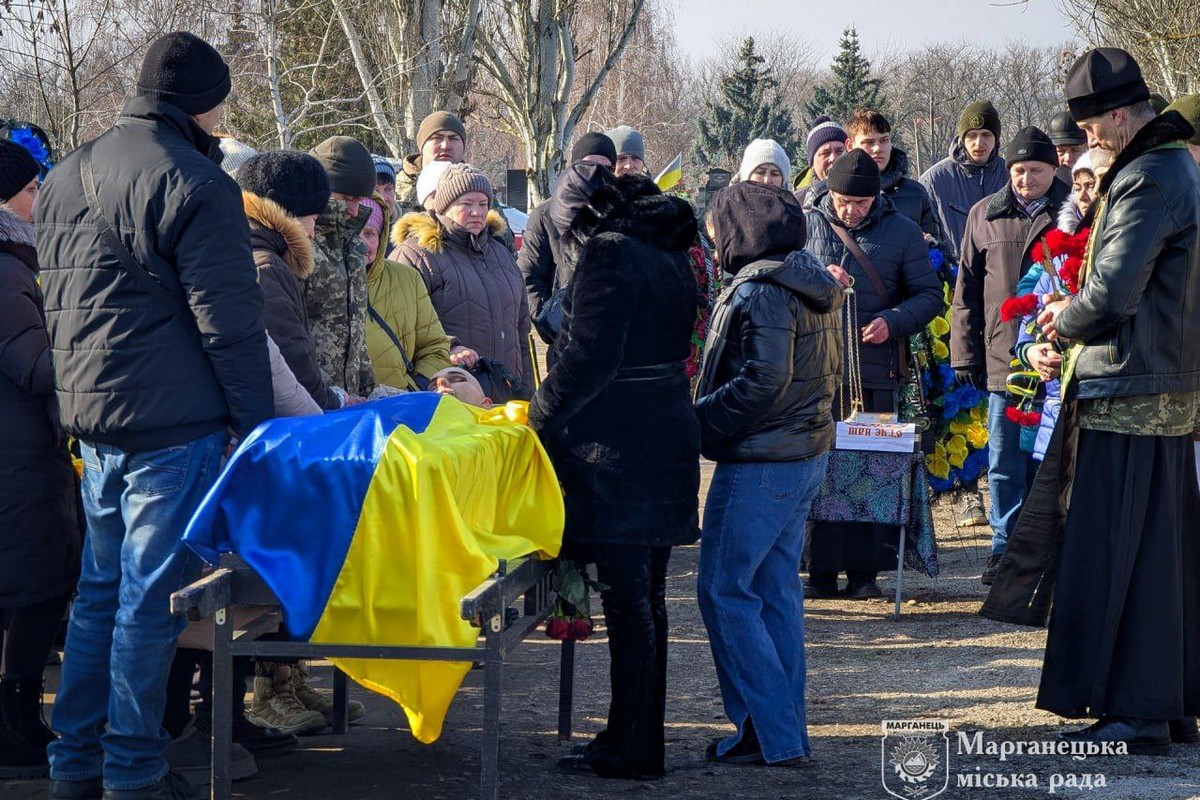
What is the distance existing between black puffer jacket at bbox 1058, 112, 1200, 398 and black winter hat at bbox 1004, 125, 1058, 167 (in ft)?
9.55

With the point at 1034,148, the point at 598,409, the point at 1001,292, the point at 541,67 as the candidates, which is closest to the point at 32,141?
the point at 598,409

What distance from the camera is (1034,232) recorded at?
751cm

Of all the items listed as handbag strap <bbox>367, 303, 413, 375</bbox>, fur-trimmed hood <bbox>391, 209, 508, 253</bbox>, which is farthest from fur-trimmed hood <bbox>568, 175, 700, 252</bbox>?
fur-trimmed hood <bbox>391, 209, 508, 253</bbox>

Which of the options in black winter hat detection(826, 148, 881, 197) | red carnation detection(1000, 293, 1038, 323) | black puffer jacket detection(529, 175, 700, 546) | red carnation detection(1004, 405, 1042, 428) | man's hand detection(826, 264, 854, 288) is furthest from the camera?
black winter hat detection(826, 148, 881, 197)

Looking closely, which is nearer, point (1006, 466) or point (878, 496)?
point (878, 496)

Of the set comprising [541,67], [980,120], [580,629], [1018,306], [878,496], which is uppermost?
[541,67]

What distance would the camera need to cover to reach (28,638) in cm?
482

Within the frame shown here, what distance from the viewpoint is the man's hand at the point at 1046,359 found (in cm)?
531

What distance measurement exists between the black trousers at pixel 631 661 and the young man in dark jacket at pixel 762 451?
0.30 metres

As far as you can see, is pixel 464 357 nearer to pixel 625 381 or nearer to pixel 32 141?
pixel 625 381

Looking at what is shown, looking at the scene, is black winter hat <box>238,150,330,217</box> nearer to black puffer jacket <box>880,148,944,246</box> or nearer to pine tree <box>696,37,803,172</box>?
black puffer jacket <box>880,148,944,246</box>

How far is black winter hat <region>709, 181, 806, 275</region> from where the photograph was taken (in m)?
4.95

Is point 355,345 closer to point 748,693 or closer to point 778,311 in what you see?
point 778,311

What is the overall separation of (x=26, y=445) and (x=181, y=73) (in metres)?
1.44
